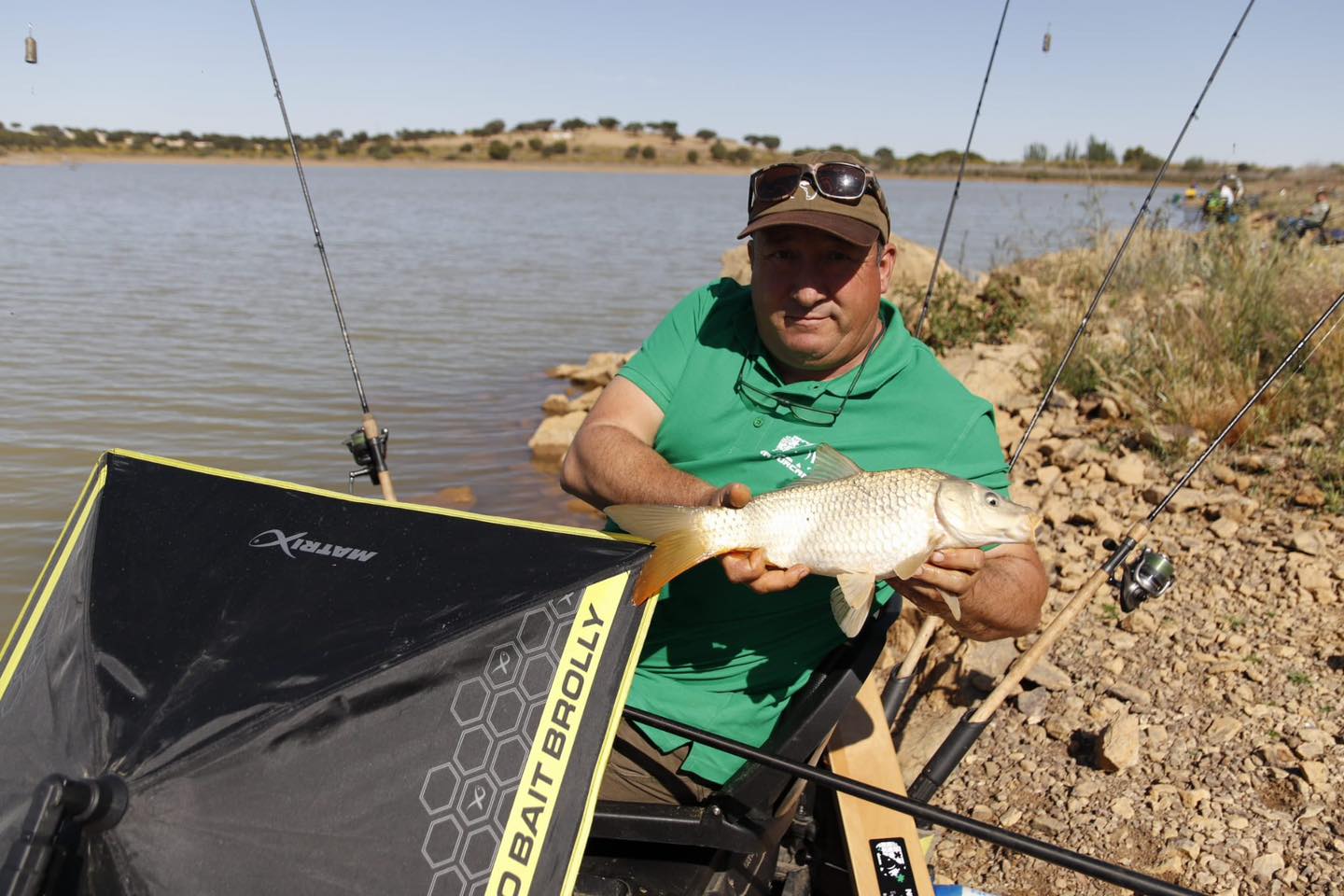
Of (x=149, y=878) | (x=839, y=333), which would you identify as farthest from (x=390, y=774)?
→ (x=839, y=333)

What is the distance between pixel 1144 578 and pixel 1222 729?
73 centimetres

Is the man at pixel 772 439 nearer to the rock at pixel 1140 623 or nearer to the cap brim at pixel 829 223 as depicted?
the cap brim at pixel 829 223

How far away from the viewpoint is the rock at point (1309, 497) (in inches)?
198

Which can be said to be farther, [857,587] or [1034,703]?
[1034,703]

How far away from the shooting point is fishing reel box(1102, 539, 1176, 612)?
3.49 m

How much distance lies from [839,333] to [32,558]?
609 cm

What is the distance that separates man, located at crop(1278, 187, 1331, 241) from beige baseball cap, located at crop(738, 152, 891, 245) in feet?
33.0

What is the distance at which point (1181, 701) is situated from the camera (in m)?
3.93

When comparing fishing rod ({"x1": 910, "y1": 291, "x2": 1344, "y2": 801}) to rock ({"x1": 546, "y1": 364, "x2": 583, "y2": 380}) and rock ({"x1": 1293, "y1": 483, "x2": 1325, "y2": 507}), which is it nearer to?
rock ({"x1": 1293, "y1": 483, "x2": 1325, "y2": 507})

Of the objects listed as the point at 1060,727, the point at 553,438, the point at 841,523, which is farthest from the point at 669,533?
the point at 553,438

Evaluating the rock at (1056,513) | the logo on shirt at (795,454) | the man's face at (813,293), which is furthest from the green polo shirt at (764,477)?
the rock at (1056,513)

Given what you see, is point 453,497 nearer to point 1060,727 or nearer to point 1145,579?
point 1060,727

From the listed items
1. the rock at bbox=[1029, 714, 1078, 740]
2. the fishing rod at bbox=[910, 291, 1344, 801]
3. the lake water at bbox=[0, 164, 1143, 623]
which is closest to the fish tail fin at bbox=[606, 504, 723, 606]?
the fishing rod at bbox=[910, 291, 1344, 801]

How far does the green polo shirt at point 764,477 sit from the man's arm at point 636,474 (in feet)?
0.44
